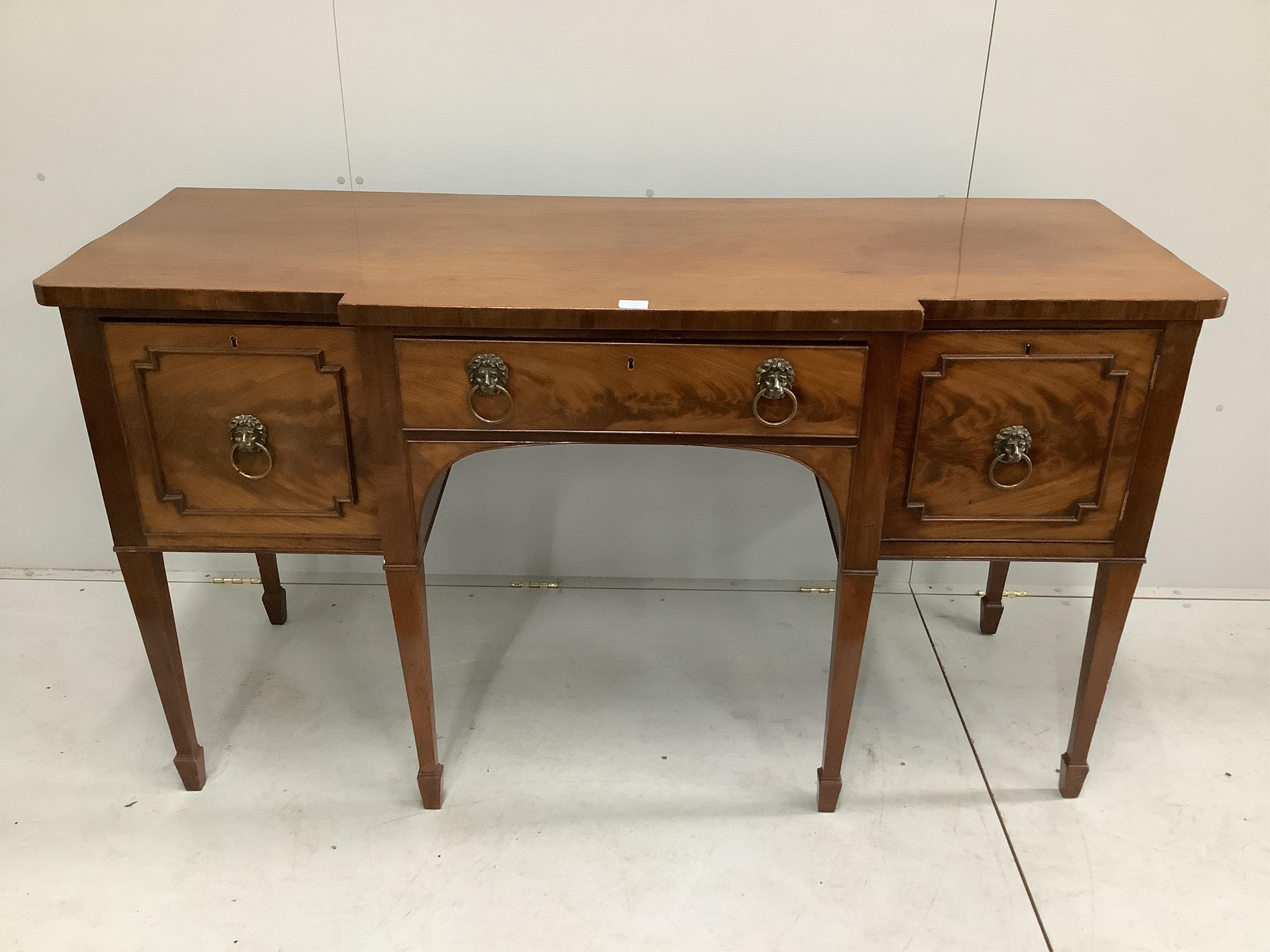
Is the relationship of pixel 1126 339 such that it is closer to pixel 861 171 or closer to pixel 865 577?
pixel 865 577

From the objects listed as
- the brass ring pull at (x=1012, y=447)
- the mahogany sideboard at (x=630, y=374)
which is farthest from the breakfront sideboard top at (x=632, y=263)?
the brass ring pull at (x=1012, y=447)

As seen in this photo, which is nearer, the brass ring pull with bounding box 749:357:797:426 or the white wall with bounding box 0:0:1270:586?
the brass ring pull with bounding box 749:357:797:426

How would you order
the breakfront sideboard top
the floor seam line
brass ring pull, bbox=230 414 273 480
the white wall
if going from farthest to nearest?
1. the white wall
2. the floor seam line
3. brass ring pull, bbox=230 414 273 480
4. the breakfront sideboard top

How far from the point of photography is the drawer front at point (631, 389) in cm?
133

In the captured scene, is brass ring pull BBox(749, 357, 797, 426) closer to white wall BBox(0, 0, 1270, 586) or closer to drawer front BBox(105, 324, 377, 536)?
drawer front BBox(105, 324, 377, 536)

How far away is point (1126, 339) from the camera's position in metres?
1.36

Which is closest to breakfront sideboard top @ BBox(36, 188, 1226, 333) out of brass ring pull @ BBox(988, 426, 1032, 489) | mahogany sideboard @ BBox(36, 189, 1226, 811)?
mahogany sideboard @ BBox(36, 189, 1226, 811)

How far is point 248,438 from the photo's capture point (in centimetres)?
141

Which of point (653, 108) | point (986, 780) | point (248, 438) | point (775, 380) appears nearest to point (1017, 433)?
point (775, 380)

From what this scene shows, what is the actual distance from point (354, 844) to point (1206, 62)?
6.48ft

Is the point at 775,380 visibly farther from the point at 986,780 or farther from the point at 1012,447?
the point at 986,780

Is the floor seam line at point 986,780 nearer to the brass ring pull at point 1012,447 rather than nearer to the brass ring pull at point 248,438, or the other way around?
the brass ring pull at point 1012,447

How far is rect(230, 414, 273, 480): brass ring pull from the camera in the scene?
55.7 inches

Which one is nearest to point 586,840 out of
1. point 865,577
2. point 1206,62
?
point 865,577
